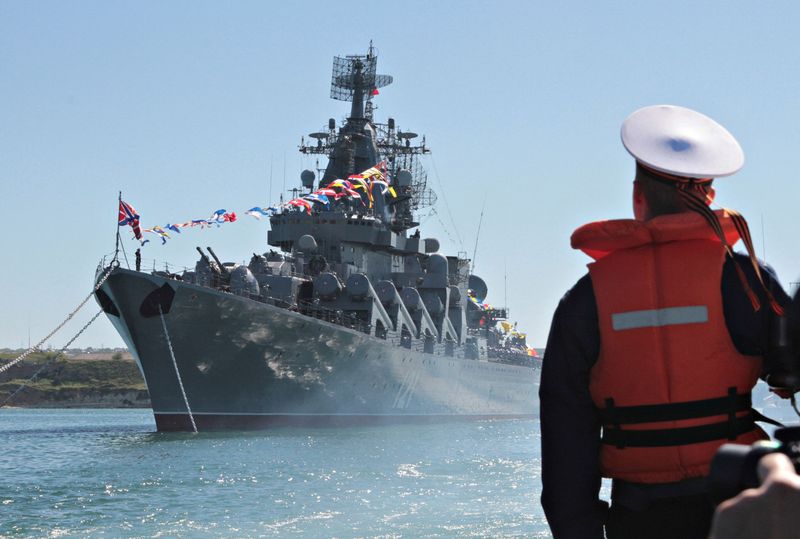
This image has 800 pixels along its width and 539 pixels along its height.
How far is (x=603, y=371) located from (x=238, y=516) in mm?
11280

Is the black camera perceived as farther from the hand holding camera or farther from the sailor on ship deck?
the sailor on ship deck

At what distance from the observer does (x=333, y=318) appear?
31828 mm

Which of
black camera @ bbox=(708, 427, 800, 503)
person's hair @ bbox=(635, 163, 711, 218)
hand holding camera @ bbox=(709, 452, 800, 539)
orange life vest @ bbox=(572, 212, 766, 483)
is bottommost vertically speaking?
hand holding camera @ bbox=(709, 452, 800, 539)

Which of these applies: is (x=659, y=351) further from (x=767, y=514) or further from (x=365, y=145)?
(x=365, y=145)

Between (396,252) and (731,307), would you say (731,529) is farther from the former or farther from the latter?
(396,252)

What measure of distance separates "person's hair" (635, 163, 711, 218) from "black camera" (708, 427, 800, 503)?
1048 mm

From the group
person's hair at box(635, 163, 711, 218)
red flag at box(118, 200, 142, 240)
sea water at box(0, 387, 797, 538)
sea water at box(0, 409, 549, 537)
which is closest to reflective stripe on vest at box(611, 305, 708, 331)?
person's hair at box(635, 163, 711, 218)

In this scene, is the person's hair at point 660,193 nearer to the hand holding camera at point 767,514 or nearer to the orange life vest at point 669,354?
the orange life vest at point 669,354

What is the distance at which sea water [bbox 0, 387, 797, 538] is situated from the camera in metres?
12.3

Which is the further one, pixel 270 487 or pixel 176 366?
pixel 176 366

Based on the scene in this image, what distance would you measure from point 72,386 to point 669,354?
77137 mm

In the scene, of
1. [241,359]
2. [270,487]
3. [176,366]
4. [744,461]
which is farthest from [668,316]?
[241,359]

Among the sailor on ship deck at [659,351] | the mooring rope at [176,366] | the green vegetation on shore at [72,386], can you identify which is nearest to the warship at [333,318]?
the mooring rope at [176,366]

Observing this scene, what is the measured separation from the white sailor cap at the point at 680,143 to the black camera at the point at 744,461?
90 centimetres
